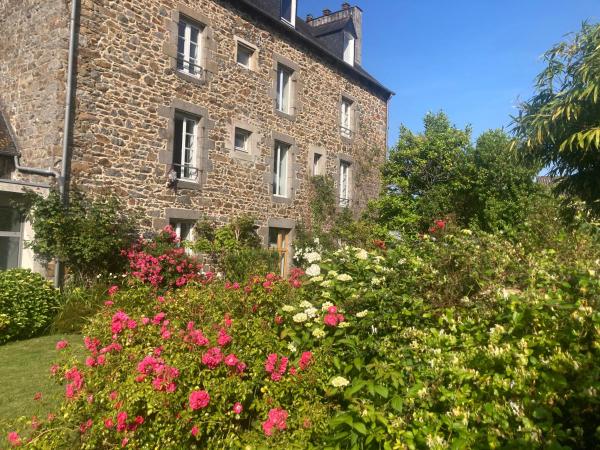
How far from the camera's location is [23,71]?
28.9 feet

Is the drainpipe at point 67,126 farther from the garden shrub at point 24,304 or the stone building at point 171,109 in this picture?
the garden shrub at point 24,304

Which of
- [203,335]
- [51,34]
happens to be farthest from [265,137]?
[203,335]

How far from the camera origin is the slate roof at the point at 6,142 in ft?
27.3

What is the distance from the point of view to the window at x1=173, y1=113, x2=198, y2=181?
10.1 m

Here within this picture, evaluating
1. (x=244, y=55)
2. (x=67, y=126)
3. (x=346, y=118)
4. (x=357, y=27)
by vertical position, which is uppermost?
(x=357, y=27)

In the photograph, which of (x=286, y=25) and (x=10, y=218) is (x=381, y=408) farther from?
(x=286, y=25)

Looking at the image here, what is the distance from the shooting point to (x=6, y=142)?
855cm

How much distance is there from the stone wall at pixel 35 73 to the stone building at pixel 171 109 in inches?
1.3

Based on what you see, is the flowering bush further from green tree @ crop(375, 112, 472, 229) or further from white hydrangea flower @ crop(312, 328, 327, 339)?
green tree @ crop(375, 112, 472, 229)

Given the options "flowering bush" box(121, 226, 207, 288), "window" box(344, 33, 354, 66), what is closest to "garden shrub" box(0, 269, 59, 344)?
"flowering bush" box(121, 226, 207, 288)

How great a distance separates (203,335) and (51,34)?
7.87m

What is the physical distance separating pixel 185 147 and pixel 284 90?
14.8 feet

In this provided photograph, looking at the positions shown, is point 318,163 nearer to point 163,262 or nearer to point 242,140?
point 242,140

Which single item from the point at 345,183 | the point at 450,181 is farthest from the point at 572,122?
the point at 345,183
